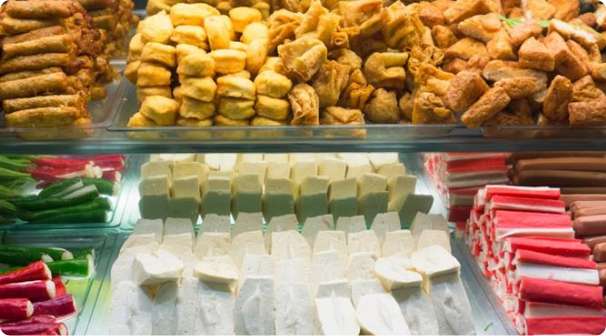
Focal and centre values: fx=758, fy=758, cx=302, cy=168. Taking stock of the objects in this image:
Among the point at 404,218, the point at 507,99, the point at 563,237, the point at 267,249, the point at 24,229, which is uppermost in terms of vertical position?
the point at 507,99

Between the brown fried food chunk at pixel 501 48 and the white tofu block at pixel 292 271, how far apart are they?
0.93 m

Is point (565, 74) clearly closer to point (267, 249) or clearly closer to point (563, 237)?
point (563, 237)

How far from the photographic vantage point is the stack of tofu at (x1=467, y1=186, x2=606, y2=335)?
236cm

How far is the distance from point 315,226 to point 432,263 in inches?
18.9

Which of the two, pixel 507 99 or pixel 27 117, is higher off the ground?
pixel 507 99

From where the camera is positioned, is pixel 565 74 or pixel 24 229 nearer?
pixel 565 74

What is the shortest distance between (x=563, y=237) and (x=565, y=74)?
0.55 meters

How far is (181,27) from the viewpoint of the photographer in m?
2.54

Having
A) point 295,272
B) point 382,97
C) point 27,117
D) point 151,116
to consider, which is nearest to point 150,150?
point 151,116

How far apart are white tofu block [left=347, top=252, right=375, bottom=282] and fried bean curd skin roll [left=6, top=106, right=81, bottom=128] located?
1011 mm

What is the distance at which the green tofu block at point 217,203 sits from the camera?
2855mm

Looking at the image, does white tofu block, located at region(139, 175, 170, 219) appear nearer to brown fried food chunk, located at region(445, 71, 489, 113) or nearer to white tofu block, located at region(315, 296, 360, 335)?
white tofu block, located at region(315, 296, 360, 335)

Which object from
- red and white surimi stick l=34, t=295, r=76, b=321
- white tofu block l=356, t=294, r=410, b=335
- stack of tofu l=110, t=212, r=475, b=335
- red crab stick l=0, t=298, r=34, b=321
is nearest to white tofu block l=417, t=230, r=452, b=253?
stack of tofu l=110, t=212, r=475, b=335

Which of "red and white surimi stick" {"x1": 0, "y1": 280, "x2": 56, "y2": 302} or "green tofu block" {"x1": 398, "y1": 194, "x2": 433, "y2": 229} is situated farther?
"green tofu block" {"x1": 398, "y1": 194, "x2": 433, "y2": 229}
